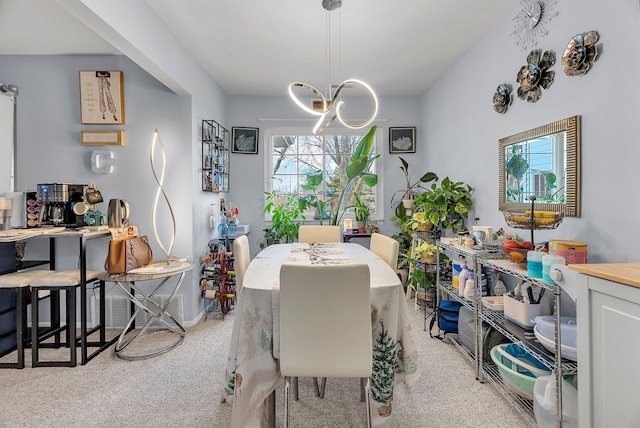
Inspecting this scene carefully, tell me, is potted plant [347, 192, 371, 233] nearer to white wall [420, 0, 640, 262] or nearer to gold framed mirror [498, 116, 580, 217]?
white wall [420, 0, 640, 262]

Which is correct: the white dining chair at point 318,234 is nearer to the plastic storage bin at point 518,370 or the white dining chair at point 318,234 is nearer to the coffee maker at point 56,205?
the plastic storage bin at point 518,370

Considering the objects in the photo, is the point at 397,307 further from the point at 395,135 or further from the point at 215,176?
the point at 395,135

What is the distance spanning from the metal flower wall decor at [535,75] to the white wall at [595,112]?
4cm

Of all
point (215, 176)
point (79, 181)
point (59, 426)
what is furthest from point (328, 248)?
point (79, 181)

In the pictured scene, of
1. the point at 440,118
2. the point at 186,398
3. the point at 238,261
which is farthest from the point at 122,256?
the point at 440,118

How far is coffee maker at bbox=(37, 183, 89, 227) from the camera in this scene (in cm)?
260

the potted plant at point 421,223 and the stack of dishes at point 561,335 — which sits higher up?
Answer: the potted plant at point 421,223

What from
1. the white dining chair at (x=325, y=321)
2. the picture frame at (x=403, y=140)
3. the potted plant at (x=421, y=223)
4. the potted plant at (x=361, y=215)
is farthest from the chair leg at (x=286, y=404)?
the picture frame at (x=403, y=140)

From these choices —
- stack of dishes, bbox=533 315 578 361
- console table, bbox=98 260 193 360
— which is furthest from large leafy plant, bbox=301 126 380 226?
stack of dishes, bbox=533 315 578 361

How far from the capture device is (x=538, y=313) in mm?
1879

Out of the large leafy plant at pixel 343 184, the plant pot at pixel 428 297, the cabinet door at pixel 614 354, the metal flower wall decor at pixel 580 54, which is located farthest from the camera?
the large leafy plant at pixel 343 184

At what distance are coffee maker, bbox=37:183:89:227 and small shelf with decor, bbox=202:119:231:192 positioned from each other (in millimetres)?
1116

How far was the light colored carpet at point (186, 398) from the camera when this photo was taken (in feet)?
5.83

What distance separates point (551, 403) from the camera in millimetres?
1538
